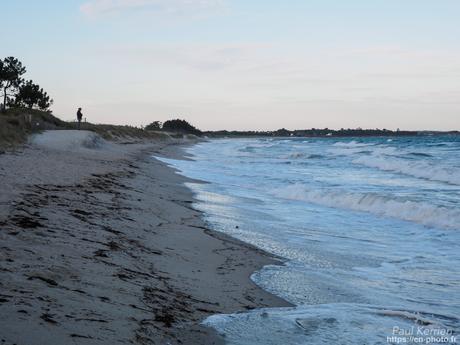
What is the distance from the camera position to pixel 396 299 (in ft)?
16.6

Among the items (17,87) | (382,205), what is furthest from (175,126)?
(382,205)

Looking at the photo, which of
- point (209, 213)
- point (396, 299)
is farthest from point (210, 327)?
point (209, 213)

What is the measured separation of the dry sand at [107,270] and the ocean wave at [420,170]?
1600 centimetres

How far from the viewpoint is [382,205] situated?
12.7 m

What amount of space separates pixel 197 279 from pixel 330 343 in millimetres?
1963

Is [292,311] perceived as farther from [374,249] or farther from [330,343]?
[374,249]

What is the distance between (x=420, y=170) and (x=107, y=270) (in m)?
23.8

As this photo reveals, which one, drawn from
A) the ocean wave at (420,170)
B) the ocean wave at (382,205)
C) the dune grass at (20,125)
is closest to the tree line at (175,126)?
the dune grass at (20,125)

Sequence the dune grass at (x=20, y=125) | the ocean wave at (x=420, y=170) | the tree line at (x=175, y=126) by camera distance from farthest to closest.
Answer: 1. the tree line at (x=175, y=126)
2. the ocean wave at (x=420, y=170)
3. the dune grass at (x=20, y=125)

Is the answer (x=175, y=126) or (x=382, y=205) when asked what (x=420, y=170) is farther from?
(x=175, y=126)

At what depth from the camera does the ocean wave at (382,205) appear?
1058 centimetres

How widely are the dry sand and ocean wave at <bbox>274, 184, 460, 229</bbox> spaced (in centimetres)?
521

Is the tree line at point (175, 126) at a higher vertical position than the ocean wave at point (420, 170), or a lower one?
higher

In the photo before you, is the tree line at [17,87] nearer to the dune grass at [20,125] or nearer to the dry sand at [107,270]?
the dune grass at [20,125]
